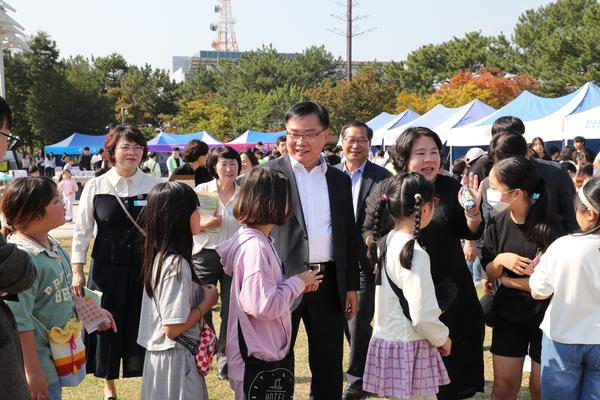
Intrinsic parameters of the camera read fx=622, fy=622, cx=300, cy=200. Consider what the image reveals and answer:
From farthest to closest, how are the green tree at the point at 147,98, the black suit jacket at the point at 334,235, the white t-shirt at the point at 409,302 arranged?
the green tree at the point at 147,98 < the black suit jacket at the point at 334,235 < the white t-shirt at the point at 409,302

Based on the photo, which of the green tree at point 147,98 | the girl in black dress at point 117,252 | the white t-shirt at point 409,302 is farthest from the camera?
the green tree at point 147,98

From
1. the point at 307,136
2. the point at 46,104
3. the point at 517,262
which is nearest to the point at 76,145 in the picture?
the point at 46,104

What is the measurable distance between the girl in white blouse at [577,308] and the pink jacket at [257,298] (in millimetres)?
1154

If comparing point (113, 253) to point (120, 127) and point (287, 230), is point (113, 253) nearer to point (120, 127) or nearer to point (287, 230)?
point (120, 127)

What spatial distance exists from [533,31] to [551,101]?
31.4 metres

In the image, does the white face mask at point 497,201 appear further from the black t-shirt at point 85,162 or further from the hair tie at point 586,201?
the black t-shirt at point 85,162

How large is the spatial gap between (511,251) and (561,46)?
36.8 meters

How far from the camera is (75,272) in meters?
3.98

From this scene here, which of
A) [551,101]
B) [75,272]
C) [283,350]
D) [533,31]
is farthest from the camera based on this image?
[533,31]

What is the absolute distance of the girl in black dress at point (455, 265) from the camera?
3518mm

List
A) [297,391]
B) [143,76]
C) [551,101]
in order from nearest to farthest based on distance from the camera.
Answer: [297,391], [551,101], [143,76]

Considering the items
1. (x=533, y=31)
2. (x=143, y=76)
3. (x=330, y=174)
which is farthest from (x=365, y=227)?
(x=143, y=76)


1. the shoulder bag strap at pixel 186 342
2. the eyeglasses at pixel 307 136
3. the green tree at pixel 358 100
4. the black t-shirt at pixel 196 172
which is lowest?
the shoulder bag strap at pixel 186 342

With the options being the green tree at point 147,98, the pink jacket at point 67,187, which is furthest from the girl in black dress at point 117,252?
the green tree at point 147,98
